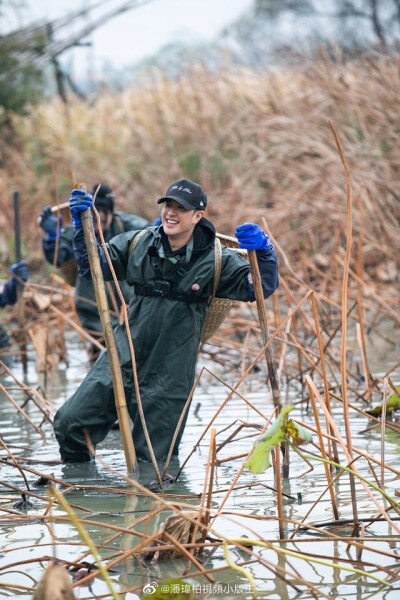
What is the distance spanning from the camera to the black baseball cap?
5902 millimetres

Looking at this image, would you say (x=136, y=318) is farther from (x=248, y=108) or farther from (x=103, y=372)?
(x=248, y=108)

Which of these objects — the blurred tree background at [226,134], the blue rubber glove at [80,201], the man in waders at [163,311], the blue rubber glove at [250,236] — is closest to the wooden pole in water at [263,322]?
the blue rubber glove at [250,236]

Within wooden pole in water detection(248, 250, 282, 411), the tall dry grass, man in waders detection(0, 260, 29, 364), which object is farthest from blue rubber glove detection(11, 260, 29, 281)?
wooden pole in water detection(248, 250, 282, 411)

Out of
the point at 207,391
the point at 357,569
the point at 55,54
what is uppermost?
the point at 55,54

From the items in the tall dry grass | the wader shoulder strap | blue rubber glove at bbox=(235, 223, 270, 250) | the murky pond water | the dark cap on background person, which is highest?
the tall dry grass

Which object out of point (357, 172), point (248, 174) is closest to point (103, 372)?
point (357, 172)

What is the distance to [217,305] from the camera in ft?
20.2

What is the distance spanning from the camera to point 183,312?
6.03 metres

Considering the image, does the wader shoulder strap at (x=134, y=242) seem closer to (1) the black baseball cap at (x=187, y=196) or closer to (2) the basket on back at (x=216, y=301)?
(2) the basket on back at (x=216, y=301)

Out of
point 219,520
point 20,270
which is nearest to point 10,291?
point 20,270

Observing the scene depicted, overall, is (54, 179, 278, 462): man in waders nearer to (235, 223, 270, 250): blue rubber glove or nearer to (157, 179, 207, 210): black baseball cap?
(157, 179, 207, 210): black baseball cap

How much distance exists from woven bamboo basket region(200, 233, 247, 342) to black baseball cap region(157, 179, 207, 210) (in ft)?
0.80

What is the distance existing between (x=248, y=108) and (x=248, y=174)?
4.05 feet

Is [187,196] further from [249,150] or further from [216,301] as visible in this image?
[249,150]
